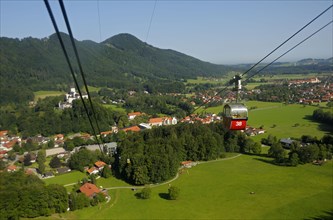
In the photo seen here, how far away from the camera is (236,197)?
74.6 feet

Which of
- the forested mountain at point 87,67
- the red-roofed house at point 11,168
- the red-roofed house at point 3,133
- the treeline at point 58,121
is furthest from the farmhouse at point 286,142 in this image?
the forested mountain at point 87,67

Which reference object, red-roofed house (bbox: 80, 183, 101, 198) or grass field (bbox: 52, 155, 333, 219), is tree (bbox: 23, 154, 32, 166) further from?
grass field (bbox: 52, 155, 333, 219)

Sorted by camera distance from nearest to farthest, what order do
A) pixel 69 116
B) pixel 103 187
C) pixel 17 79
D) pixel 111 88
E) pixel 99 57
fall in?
pixel 103 187, pixel 69 116, pixel 17 79, pixel 111 88, pixel 99 57

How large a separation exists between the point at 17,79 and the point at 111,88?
28.1 m

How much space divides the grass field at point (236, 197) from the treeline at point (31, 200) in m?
1.03

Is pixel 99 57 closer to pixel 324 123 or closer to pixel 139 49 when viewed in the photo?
pixel 139 49

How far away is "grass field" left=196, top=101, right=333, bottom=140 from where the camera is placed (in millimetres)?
42553

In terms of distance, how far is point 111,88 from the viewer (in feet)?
321

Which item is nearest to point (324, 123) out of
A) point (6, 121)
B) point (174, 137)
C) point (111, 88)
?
point (174, 137)

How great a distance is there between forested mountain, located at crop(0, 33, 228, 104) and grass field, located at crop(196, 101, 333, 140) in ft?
136

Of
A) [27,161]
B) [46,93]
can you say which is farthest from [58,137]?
[46,93]

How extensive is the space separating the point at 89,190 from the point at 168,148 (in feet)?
29.6

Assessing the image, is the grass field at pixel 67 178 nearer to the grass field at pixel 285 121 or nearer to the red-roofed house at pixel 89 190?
the red-roofed house at pixel 89 190

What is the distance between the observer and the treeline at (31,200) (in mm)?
19656
